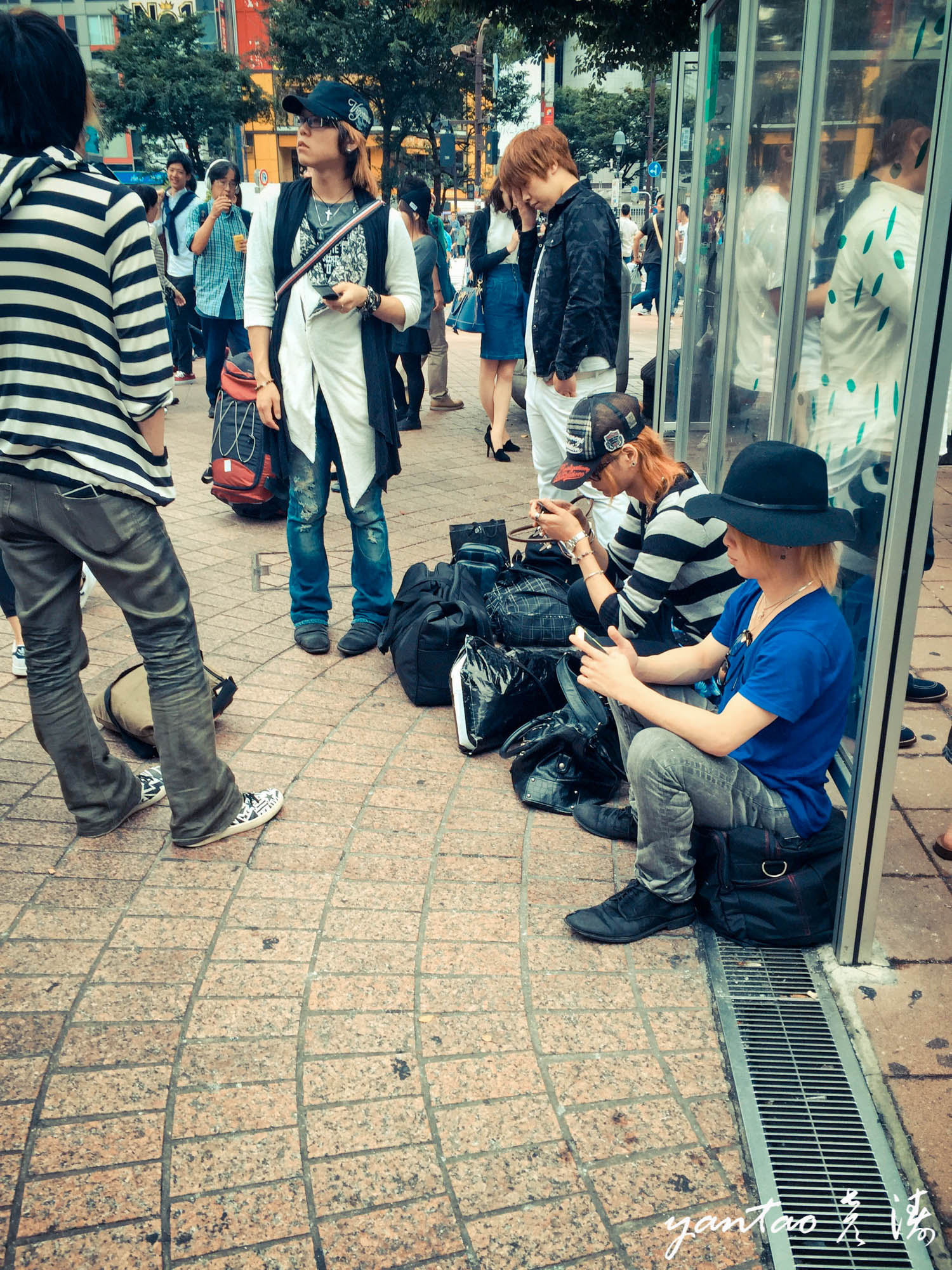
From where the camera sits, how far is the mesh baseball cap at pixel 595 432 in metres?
3.34

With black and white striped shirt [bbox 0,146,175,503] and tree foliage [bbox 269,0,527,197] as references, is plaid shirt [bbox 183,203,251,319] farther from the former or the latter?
tree foliage [bbox 269,0,527,197]

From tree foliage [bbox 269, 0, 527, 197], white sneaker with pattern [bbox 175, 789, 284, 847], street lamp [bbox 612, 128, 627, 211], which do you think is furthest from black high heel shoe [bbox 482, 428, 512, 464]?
street lamp [bbox 612, 128, 627, 211]

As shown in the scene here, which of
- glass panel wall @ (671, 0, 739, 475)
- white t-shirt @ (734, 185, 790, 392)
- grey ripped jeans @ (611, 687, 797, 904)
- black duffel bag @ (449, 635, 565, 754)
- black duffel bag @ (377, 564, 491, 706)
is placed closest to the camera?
grey ripped jeans @ (611, 687, 797, 904)

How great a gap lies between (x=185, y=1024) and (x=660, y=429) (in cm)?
565

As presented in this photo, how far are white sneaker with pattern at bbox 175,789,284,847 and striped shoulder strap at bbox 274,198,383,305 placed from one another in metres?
2.07

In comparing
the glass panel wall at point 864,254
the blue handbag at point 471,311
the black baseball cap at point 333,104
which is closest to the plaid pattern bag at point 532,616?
the glass panel wall at point 864,254

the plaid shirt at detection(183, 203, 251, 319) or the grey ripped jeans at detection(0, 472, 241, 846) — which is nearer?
the grey ripped jeans at detection(0, 472, 241, 846)

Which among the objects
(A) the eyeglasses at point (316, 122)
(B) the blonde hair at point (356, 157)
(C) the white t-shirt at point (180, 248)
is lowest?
(C) the white t-shirt at point (180, 248)

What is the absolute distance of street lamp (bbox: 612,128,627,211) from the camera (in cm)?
3631

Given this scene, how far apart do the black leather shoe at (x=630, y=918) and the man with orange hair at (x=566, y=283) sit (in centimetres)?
214

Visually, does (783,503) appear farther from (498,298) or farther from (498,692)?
(498,298)

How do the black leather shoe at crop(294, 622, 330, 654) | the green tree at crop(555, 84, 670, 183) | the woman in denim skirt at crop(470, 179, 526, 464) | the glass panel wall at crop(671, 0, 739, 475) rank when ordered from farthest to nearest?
the green tree at crop(555, 84, 670, 183), the woman in denim skirt at crop(470, 179, 526, 464), the glass panel wall at crop(671, 0, 739, 475), the black leather shoe at crop(294, 622, 330, 654)

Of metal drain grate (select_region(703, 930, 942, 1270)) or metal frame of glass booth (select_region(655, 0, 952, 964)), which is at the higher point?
metal frame of glass booth (select_region(655, 0, 952, 964))

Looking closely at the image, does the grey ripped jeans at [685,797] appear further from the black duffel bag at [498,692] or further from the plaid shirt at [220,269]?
the plaid shirt at [220,269]
